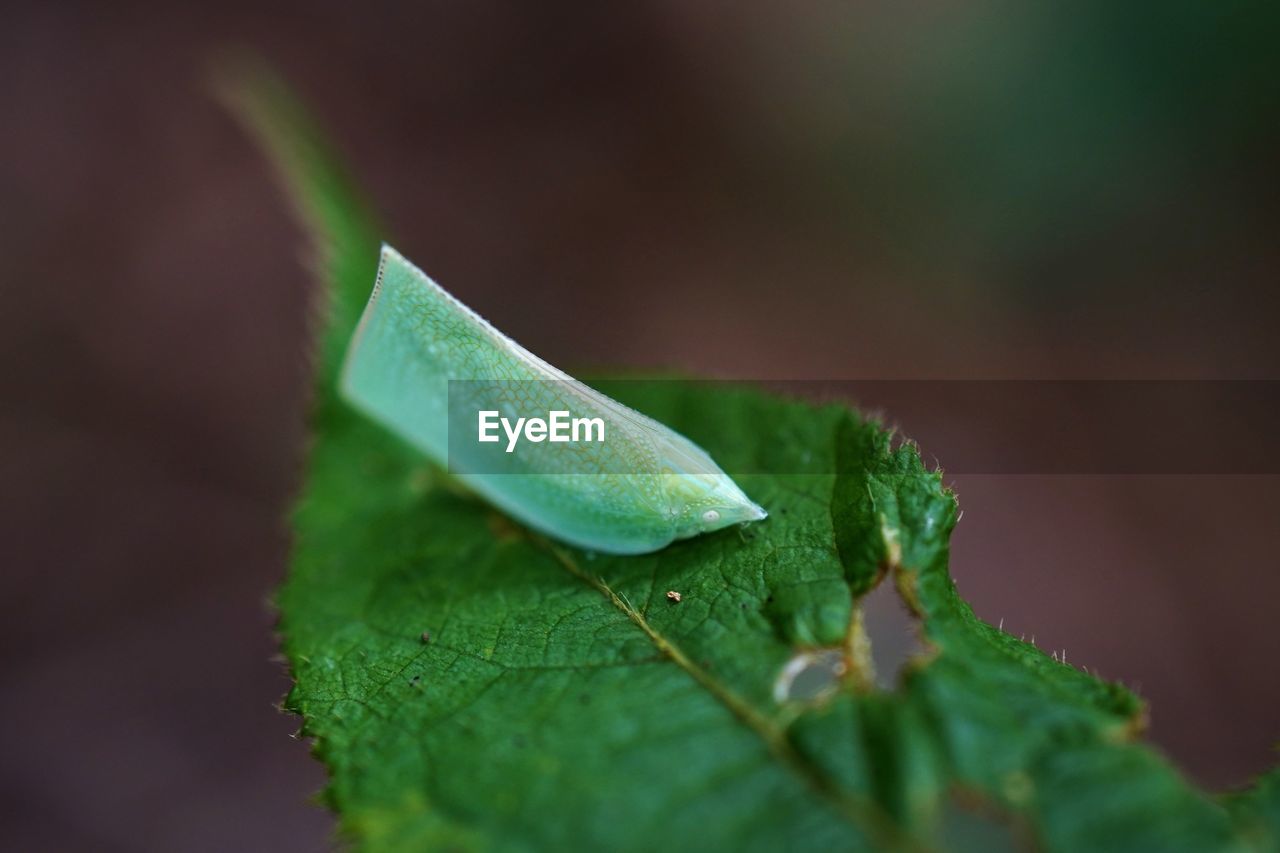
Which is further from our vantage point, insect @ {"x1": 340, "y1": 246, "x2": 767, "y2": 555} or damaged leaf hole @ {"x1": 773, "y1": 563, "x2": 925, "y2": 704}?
insect @ {"x1": 340, "y1": 246, "x2": 767, "y2": 555}

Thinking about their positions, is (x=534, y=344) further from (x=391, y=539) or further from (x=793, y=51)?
(x=391, y=539)

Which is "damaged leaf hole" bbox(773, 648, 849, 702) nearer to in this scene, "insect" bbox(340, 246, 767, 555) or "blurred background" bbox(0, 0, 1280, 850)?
"insect" bbox(340, 246, 767, 555)

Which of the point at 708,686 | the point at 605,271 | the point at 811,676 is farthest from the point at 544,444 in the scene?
the point at 605,271

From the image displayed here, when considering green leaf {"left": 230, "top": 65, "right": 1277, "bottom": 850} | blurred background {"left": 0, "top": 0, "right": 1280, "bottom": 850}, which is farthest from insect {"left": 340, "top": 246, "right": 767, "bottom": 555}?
blurred background {"left": 0, "top": 0, "right": 1280, "bottom": 850}

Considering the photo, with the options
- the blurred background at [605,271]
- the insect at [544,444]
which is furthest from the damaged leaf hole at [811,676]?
the blurred background at [605,271]

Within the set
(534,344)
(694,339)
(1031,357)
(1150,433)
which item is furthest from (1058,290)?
(534,344)

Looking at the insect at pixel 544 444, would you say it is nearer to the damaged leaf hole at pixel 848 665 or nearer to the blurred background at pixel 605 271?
the damaged leaf hole at pixel 848 665
